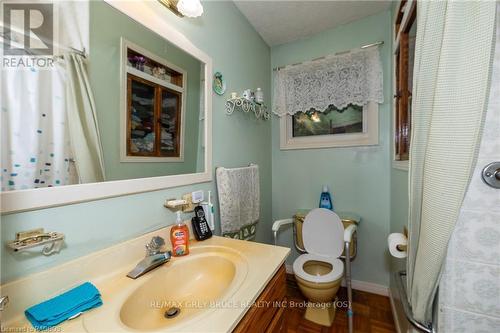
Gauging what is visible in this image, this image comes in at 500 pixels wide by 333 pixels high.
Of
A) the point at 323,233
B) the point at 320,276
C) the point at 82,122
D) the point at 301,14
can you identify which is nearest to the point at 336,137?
the point at 323,233

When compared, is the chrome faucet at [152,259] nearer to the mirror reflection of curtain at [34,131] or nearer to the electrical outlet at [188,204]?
the electrical outlet at [188,204]

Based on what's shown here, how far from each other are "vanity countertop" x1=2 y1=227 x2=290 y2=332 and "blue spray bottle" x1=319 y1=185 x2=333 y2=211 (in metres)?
1.11

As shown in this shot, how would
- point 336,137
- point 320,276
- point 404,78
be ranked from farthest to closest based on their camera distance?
point 336,137
point 320,276
point 404,78

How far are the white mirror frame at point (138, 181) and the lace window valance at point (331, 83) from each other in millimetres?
1024

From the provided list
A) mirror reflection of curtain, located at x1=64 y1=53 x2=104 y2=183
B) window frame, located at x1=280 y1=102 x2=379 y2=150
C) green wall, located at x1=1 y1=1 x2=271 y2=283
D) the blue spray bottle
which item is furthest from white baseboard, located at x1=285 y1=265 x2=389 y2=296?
mirror reflection of curtain, located at x1=64 y1=53 x2=104 y2=183

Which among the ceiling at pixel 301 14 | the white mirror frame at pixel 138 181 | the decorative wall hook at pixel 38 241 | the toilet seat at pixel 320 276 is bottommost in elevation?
the toilet seat at pixel 320 276

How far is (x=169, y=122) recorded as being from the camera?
1.07 m

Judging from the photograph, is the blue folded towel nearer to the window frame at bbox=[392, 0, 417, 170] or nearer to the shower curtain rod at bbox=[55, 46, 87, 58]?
the shower curtain rod at bbox=[55, 46, 87, 58]

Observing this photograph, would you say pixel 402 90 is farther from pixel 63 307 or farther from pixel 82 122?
pixel 63 307

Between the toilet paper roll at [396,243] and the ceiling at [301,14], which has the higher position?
the ceiling at [301,14]

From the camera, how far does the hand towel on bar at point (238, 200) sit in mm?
1359

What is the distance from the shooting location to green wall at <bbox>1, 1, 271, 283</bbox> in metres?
0.60

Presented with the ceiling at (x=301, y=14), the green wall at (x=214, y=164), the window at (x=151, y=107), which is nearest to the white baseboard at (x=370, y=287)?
the green wall at (x=214, y=164)

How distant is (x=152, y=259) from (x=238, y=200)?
2.45ft
